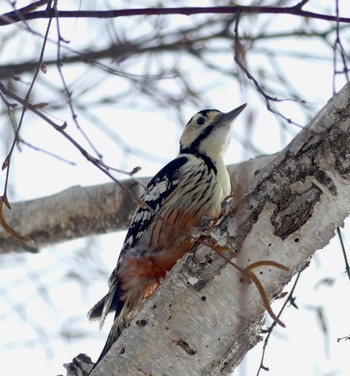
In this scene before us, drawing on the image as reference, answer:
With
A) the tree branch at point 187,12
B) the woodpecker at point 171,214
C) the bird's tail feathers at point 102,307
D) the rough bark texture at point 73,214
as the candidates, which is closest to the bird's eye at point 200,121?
the woodpecker at point 171,214

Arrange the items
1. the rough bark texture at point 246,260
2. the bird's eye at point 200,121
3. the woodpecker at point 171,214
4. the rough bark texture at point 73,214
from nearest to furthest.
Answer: the rough bark texture at point 246,260 < the woodpecker at point 171,214 < the rough bark texture at point 73,214 < the bird's eye at point 200,121

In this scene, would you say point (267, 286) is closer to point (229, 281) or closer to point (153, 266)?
point (229, 281)

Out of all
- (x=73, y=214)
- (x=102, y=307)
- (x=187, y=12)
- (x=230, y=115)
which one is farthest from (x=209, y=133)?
(x=187, y=12)

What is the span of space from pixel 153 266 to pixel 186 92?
957mm

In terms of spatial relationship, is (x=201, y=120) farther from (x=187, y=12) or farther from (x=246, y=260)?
(x=246, y=260)

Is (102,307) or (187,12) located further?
(102,307)

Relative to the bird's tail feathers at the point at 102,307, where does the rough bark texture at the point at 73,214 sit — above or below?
above

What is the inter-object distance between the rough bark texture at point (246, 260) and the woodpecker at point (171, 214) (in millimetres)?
826

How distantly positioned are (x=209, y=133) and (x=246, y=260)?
8.82 ft

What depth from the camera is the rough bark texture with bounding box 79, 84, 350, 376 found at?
107 inches

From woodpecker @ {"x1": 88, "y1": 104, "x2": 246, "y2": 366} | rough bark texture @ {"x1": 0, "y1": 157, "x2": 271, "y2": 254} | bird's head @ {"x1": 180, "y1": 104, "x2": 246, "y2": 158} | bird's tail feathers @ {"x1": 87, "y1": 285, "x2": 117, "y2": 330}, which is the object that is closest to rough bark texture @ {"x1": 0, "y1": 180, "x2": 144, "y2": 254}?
rough bark texture @ {"x1": 0, "y1": 157, "x2": 271, "y2": 254}

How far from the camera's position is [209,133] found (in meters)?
5.33

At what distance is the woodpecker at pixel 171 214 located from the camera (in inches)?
160

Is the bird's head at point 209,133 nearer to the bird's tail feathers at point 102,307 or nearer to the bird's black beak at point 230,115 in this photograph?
the bird's black beak at point 230,115
